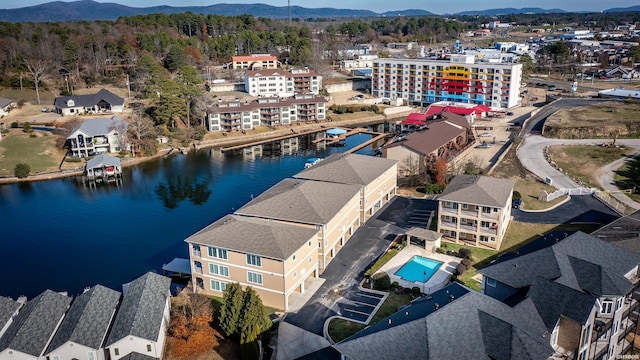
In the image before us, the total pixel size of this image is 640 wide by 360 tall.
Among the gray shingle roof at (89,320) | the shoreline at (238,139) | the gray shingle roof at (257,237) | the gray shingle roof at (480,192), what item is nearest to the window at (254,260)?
the gray shingle roof at (257,237)

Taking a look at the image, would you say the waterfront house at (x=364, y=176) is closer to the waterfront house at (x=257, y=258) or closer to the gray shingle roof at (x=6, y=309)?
the waterfront house at (x=257, y=258)

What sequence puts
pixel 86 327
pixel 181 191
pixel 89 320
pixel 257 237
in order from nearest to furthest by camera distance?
pixel 86 327, pixel 89 320, pixel 257 237, pixel 181 191

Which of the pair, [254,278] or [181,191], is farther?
[181,191]

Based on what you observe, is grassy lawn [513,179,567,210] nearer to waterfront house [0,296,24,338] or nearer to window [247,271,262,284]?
window [247,271,262,284]

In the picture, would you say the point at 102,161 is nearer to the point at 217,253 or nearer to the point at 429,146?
the point at 217,253

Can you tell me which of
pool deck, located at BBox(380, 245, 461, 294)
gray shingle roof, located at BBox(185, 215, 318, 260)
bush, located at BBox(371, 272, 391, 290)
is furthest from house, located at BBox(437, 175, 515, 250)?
gray shingle roof, located at BBox(185, 215, 318, 260)

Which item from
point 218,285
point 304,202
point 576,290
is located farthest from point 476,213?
point 218,285

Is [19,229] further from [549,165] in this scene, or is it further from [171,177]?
[549,165]
